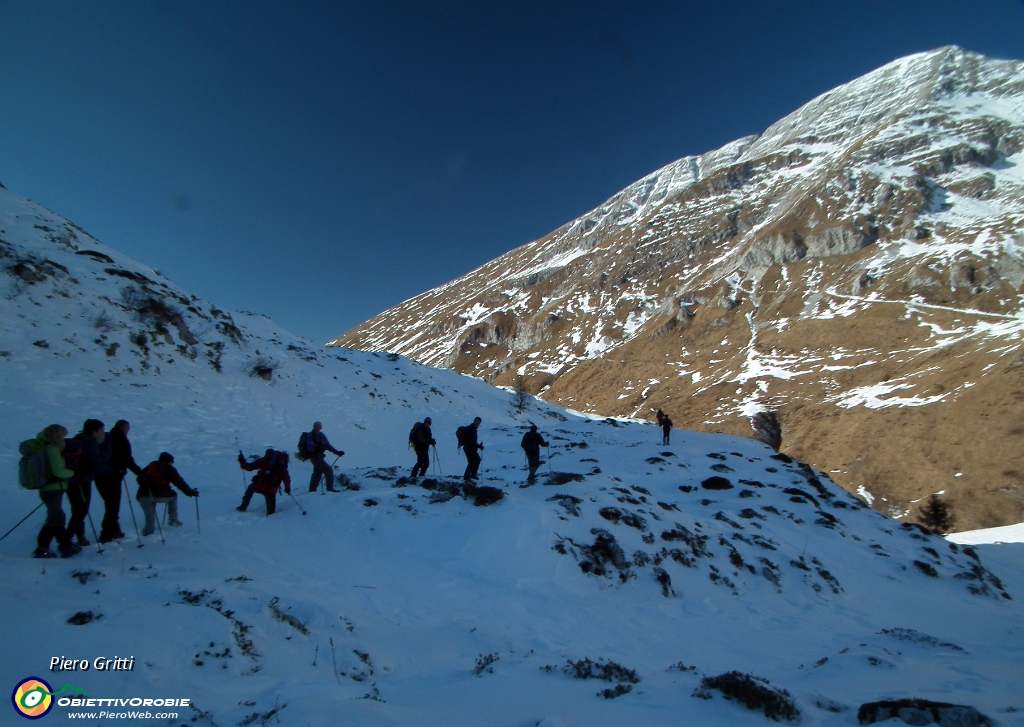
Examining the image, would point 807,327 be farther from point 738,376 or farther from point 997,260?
point 997,260

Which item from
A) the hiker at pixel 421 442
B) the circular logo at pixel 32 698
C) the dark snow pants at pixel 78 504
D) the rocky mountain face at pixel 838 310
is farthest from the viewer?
the rocky mountain face at pixel 838 310

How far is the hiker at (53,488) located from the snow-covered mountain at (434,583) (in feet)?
1.61

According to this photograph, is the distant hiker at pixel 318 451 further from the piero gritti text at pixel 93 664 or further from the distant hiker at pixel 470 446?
the piero gritti text at pixel 93 664

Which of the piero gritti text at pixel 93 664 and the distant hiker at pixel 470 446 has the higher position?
the distant hiker at pixel 470 446

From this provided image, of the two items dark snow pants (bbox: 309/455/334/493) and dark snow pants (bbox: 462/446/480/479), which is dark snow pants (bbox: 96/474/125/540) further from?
A: dark snow pants (bbox: 462/446/480/479)

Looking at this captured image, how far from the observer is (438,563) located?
31.6 ft

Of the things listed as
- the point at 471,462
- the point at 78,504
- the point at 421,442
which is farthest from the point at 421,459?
the point at 78,504

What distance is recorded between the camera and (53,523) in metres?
7.22

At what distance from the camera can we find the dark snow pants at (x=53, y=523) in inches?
279

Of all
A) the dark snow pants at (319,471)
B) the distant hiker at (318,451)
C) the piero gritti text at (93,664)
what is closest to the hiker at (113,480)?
the distant hiker at (318,451)

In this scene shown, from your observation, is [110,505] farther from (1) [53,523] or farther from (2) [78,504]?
(1) [53,523]

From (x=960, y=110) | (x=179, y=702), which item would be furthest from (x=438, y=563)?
(x=960, y=110)

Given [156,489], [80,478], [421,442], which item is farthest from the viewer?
[421,442]

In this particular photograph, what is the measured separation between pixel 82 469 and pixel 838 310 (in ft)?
367
